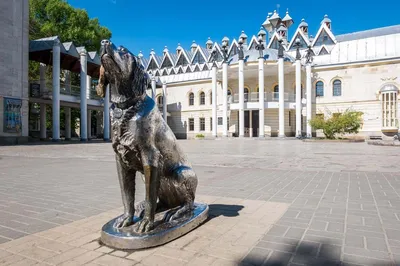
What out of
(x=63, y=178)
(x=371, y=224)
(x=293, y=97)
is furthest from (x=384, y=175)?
(x=293, y=97)

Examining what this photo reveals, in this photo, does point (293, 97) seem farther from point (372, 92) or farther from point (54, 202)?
point (54, 202)

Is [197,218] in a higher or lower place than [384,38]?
lower

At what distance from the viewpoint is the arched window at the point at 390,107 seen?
33250 millimetres

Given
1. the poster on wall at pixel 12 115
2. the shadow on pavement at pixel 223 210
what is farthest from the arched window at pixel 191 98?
the shadow on pavement at pixel 223 210

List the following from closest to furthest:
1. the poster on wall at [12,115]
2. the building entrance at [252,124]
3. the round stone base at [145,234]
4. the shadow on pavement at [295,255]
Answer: the shadow on pavement at [295,255]
the round stone base at [145,234]
the poster on wall at [12,115]
the building entrance at [252,124]

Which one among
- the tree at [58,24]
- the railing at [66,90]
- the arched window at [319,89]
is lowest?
the railing at [66,90]

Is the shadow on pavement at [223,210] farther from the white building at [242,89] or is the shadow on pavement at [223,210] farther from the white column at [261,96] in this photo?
the white column at [261,96]

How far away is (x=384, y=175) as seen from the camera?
24.7 ft

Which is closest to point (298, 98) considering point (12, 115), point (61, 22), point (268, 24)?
point (268, 24)

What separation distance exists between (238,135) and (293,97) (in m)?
9.00

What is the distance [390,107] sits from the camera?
3362cm

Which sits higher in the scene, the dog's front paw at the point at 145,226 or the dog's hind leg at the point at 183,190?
the dog's hind leg at the point at 183,190

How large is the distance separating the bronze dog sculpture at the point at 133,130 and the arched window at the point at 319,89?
130 ft

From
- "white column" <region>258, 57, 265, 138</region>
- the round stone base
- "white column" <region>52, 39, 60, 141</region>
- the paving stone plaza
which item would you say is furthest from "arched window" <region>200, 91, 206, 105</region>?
the round stone base
